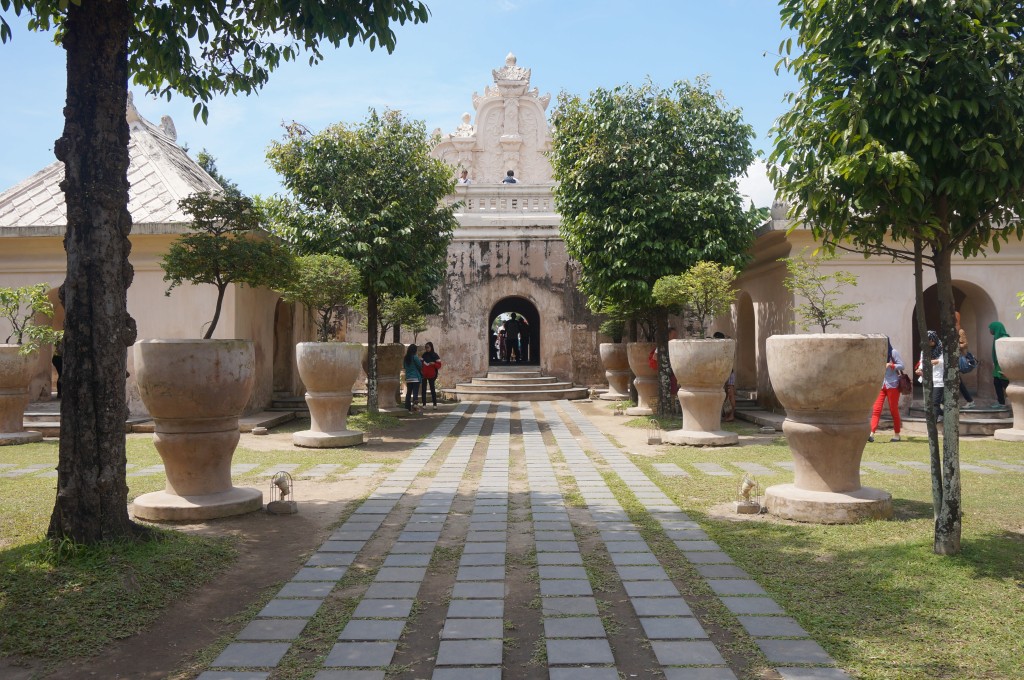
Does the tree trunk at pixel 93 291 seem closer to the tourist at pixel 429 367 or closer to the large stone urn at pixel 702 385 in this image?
the large stone urn at pixel 702 385

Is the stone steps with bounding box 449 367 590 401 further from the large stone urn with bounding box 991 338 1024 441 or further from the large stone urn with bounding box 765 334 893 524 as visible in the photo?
the large stone urn with bounding box 765 334 893 524

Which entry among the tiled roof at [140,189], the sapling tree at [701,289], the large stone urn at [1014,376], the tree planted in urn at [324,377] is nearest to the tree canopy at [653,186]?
the sapling tree at [701,289]

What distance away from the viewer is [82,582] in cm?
397

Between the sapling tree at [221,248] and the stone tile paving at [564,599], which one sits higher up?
the sapling tree at [221,248]

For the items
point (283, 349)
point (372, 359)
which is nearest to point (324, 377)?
point (372, 359)

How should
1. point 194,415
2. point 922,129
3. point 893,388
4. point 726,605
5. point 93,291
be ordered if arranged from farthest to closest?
point 893,388
point 194,415
point 93,291
point 922,129
point 726,605

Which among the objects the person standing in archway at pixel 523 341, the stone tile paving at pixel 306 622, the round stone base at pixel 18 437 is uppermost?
the person standing in archway at pixel 523 341

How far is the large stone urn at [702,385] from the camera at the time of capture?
32.7 feet

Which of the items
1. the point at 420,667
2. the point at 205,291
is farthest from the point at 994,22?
the point at 205,291

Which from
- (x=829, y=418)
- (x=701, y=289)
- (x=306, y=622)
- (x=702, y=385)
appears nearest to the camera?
(x=306, y=622)

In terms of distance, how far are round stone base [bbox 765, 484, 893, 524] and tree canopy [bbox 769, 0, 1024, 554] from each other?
88cm

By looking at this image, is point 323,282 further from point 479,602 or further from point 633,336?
point 633,336

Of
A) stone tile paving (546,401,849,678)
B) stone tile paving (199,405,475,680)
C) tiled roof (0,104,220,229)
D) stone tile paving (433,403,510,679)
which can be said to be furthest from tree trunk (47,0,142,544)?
tiled roof (0,104,220,229)

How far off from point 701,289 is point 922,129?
6438 millimetres
